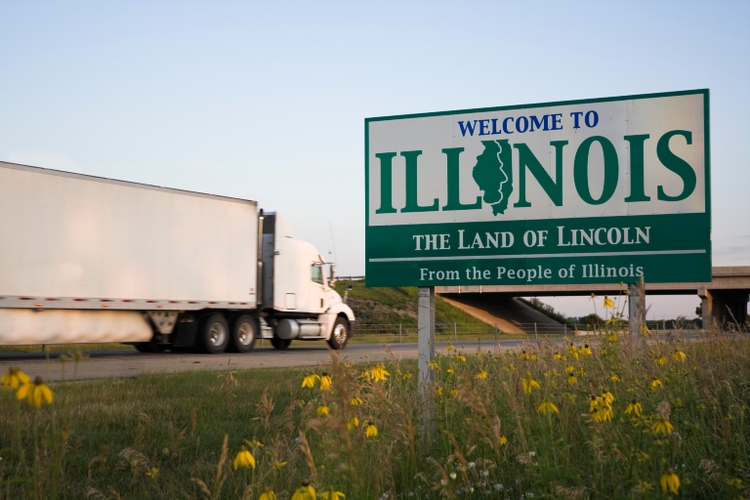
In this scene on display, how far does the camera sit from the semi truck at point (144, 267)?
17.1 meters

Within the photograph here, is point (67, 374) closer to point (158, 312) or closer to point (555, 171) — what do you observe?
point (158, 312)

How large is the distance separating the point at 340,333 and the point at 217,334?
686 centimetres

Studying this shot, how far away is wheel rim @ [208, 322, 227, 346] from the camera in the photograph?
2200cm

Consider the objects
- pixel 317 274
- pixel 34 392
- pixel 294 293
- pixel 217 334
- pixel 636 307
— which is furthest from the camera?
pixel 317 274

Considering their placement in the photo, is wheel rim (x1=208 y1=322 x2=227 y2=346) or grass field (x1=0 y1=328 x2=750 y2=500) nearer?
grass field (x1=0 y1=328 x2=750 y2=500)

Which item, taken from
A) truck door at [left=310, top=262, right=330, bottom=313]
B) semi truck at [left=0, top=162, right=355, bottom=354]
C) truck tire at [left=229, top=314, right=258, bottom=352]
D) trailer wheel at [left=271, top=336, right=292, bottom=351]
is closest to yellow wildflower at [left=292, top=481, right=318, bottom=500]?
semi truck at [left=0, top=162, right=355, bottom=354]

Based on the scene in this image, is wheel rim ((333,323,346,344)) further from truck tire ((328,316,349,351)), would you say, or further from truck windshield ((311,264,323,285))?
truck windshield ((311,264,323,285))

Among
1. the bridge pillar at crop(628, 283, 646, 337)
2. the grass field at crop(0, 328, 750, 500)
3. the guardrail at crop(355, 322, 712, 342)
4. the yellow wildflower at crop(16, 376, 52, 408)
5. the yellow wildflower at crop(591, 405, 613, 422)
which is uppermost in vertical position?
the bridge pillar at crop(628, 283, 646, 337)

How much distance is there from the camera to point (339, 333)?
28141 mm

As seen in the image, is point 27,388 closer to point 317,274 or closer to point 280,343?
point 317,274

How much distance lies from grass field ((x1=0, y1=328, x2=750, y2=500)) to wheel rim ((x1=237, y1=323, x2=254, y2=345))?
1430cm

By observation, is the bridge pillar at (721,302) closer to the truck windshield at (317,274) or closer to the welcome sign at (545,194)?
the truck windshield at (317,274)

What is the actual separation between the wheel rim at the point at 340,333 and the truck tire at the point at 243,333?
184 inches

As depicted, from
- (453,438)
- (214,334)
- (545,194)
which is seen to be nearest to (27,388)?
(453,438)
